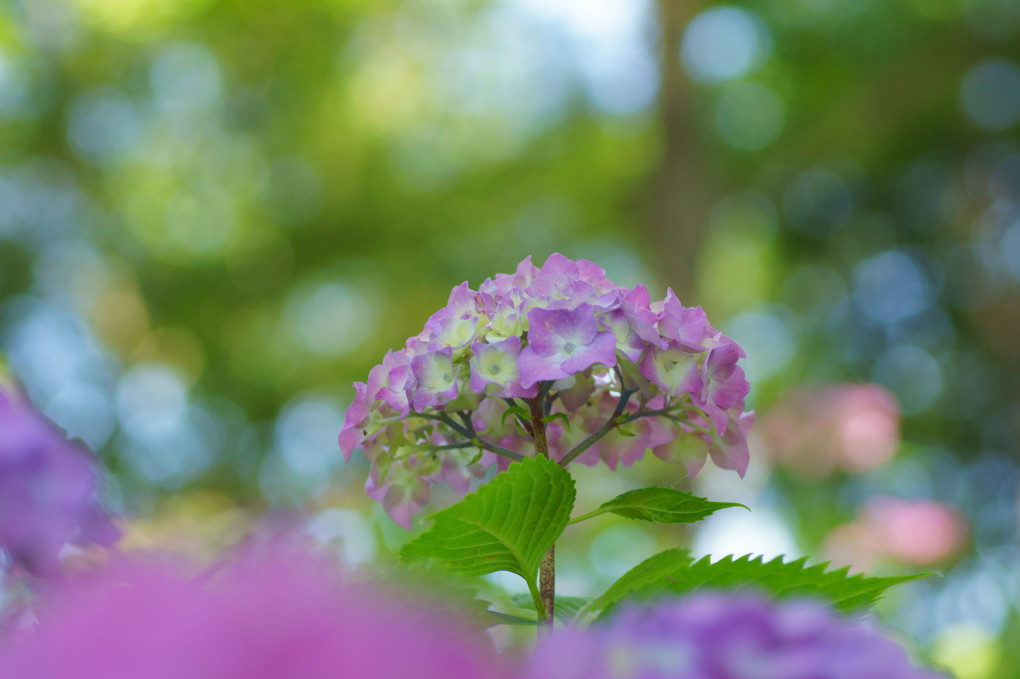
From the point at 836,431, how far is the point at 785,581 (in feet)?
11.4

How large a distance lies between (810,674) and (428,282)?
5405mm

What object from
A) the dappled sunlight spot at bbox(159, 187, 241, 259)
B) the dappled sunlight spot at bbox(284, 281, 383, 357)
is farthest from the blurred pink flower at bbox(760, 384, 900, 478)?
the dappled sunlight spot at bbox(159, 187, 241, 259)

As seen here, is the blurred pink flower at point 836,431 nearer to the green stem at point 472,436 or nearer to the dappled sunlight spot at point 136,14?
the green stem at point 472,436

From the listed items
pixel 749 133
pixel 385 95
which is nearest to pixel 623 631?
pixel 749 133

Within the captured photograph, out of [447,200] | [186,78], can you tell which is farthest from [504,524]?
[186,78]

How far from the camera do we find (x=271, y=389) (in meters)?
6.20

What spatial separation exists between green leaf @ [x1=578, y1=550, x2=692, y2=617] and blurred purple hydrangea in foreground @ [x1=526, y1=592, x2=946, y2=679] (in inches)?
8.3

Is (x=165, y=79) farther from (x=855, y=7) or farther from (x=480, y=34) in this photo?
(x=855, y=7)

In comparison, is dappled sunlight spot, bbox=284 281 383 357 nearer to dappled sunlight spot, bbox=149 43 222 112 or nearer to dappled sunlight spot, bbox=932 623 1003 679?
dappled sunlight spot, bbox=149 43 222 112

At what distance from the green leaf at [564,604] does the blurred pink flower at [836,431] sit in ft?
10.9

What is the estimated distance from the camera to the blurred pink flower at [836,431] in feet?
11.6

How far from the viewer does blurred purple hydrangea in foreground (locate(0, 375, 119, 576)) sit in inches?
9.9

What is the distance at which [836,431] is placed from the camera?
11.8 ft

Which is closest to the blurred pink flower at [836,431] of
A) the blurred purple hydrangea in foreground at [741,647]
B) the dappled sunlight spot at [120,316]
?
the blurred purple hydrangea in foreground at [741,647]
